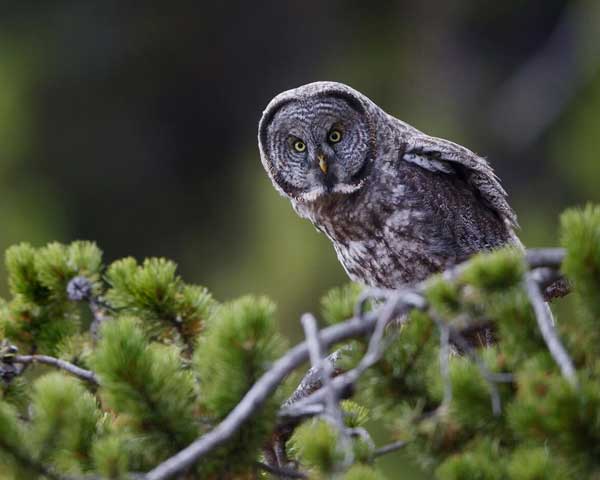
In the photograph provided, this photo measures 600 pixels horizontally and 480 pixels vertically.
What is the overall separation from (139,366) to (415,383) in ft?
1.97

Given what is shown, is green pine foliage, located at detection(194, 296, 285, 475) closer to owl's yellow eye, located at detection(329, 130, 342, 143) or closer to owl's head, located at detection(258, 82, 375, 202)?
owl's head, located at detection(258, 82, 375, 202)

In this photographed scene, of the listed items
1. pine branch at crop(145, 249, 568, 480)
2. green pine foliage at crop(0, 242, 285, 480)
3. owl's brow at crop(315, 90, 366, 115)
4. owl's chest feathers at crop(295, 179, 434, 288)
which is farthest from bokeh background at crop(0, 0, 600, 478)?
pine branch at crop(145, 249, 568, 480)

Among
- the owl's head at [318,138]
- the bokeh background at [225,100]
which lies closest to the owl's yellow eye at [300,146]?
the owl's head at [318,138]

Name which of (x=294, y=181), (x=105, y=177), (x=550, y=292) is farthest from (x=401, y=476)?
(x=105, y=177)

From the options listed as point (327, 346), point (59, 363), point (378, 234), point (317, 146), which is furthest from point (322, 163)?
point (327, 346)

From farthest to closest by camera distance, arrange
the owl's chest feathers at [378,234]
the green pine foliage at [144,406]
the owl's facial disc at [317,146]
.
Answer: the owl's facial disc at [317,146]
the owl's chest feathers at [378,234]
the green pine foliage at [144,406]

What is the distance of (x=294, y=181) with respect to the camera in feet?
14.1

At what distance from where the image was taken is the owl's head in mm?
4148

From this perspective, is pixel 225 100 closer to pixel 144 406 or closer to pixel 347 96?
pixel 347 96

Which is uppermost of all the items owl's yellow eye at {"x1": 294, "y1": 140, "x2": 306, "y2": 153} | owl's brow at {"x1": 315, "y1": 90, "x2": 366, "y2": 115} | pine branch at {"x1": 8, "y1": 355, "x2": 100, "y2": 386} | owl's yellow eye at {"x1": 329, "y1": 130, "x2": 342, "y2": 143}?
owl's brow at {"x1": 315, "y1": 90, "x2": 366, "y2": 115}

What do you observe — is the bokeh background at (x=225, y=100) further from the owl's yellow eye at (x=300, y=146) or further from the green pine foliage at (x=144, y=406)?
the green pine foliage at (x=144, y=406)

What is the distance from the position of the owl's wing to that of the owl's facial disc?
21 cm

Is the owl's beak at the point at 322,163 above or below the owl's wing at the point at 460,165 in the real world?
above

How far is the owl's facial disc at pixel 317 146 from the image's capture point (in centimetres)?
414
